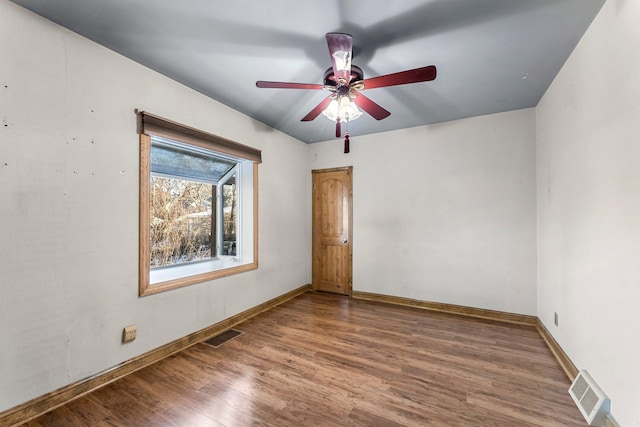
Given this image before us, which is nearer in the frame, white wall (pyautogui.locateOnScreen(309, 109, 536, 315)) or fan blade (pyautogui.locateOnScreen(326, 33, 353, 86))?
fan blade (pyautogui.locateOnScreen(326, 33, 353, 86))

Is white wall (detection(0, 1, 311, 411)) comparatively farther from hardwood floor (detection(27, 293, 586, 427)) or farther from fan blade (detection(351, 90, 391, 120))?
fan blade (detection(351, 90, 391, 120))

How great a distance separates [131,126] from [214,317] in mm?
2087

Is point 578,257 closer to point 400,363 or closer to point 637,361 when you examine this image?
point 637,361

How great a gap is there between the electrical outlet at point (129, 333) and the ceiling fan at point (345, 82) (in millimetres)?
2247

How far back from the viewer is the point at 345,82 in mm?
1918

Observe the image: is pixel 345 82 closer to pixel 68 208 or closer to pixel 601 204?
pixel 601 204

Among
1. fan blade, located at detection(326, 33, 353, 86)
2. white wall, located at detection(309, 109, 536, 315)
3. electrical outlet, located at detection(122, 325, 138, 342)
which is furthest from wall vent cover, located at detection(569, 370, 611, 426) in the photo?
electrical outlet, located at detection(122, 325, 138, 342)

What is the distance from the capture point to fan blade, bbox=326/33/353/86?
1592mm

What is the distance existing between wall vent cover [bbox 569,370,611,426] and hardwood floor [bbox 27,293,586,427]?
54 mm

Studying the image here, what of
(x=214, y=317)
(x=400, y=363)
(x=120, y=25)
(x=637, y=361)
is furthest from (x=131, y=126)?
(x=637, y=361)

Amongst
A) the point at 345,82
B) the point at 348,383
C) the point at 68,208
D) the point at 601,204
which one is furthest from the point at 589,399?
the point at 68,208

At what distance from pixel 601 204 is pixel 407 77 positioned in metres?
1.56

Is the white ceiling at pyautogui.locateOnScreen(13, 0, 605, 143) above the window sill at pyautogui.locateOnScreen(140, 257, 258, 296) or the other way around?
above

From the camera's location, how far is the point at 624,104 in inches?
58.7
